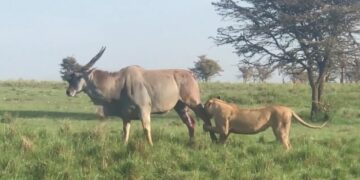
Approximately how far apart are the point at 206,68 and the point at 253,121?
A: 7336 centimetres

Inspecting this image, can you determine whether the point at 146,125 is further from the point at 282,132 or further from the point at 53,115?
the point at 53,115

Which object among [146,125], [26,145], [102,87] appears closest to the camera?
[26,145]

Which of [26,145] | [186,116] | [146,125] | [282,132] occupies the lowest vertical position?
[26,145]

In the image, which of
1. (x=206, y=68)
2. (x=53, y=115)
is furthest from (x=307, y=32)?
(x=206, y=68)

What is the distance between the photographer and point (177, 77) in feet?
48.1

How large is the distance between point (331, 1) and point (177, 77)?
2031cm

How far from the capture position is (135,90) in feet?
45.8

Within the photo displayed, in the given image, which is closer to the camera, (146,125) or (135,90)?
(146,125)

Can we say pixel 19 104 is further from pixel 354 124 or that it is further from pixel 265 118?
pixel 265 118

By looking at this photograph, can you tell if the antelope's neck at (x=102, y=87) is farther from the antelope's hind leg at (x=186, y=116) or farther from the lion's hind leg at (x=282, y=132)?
the lion's hind leg at (x=282, y=132)

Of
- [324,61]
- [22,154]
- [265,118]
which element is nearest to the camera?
[22,154]

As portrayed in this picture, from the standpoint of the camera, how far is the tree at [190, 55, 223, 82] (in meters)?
86.8

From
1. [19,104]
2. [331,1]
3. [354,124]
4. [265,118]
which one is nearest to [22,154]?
[265,118]

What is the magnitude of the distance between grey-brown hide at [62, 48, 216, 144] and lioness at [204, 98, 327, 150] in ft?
1.38
